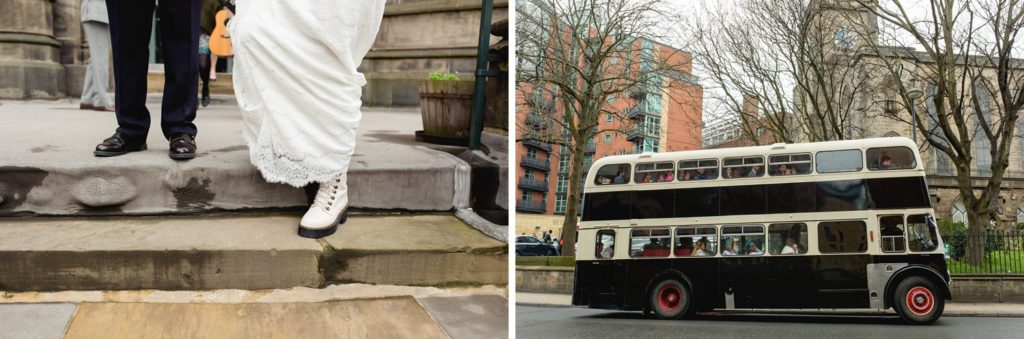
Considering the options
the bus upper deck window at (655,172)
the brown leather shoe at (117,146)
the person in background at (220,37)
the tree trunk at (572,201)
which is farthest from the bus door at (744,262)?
the brown leather shoe at (117,146)

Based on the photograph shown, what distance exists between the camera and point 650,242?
33.4 feet

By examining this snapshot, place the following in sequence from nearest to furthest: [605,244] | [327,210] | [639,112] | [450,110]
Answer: [327,210] < [450,110] < [605,244] < [639,112]

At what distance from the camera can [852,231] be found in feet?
30.8

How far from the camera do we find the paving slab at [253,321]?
2.20m

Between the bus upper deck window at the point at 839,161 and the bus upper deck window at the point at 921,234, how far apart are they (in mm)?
830

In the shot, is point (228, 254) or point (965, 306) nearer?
point (228, 254)

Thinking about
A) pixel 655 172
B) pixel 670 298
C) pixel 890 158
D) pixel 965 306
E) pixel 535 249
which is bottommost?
pixel 965 306

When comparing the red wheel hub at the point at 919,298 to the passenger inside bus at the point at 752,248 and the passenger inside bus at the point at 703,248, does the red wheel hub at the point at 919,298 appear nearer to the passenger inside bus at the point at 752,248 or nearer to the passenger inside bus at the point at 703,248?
the passenger inside bus at the point at 752,248

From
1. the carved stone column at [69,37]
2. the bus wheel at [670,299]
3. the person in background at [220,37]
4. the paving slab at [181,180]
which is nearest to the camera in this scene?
the paving slab at [181,180]

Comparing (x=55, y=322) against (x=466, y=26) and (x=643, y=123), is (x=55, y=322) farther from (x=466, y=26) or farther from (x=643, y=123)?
(x=643, y=123)

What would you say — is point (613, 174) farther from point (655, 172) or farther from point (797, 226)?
point (797, 226)

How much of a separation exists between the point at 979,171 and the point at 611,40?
2721cm

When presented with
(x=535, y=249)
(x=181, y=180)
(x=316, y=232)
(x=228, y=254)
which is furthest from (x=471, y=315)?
(x=535, y=249)

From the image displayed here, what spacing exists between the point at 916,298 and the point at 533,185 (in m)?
5.15
